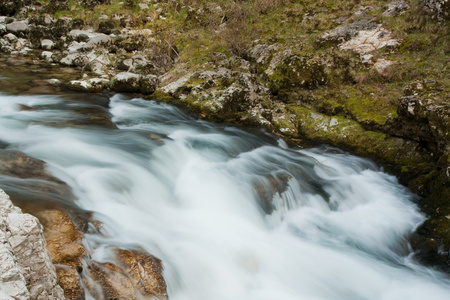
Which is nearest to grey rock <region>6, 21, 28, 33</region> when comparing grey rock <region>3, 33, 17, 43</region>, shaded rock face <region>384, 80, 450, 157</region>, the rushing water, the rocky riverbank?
grey rock <region>3, 33, 17, 43</region>

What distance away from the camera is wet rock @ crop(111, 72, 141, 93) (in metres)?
10.7

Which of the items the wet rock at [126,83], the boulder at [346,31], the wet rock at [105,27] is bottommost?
the wet rock at [126,83]

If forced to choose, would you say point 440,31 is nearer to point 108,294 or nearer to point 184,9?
point 108,294

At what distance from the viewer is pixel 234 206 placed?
6.08 meters

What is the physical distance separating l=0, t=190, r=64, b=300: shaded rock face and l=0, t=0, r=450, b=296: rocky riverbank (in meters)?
5.62

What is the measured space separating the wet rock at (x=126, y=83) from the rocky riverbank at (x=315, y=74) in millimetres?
34

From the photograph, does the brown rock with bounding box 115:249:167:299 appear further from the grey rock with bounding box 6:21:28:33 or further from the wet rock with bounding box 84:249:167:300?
the grey rock with bounding box 6:21:28:33

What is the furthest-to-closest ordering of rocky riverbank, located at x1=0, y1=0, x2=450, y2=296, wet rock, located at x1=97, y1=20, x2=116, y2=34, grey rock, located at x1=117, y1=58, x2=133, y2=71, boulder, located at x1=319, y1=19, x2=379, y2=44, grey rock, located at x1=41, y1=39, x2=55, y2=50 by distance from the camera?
wet rock, located at x1=97, y1=20, x2=116, y2=34
grey rock, located at x1=41, y1=39, x2=55, y2=50
grey rock, located at x1=117, y1=58, x2=133, y2=71
boulder, located at x1=319, y1=19, x2=379, y2=44
rocky riverbank, located at x1=0, y1=0, x2=450, y2=296

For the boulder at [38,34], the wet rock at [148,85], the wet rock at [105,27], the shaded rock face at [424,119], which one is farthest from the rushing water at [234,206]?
the wet rock at [105,27]

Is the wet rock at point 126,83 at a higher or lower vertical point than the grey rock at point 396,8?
lower

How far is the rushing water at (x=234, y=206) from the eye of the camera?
4.57 meters

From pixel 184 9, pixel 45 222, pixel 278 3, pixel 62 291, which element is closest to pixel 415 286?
pixel 62 291

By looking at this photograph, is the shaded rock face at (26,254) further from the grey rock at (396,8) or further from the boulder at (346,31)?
the grey rock at (396,8)

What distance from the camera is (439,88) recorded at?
23.3 ft
